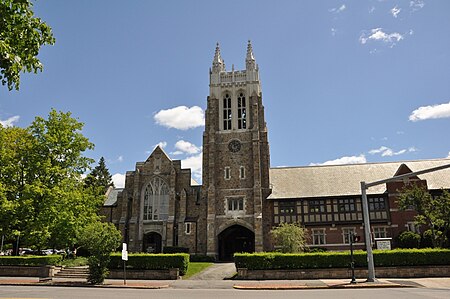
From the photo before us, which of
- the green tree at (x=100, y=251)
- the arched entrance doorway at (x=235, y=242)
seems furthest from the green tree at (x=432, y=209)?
the green tree at (x=100, y=251)

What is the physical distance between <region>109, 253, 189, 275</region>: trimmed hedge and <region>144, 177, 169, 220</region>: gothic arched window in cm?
1826

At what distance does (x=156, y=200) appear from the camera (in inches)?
1825

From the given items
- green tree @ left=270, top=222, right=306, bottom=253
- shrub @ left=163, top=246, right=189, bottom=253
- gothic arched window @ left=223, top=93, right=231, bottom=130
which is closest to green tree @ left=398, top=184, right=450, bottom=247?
green tree @ left=270, top=222, right=306, bottom=253

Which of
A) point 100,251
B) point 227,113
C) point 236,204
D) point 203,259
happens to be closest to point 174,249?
point 203,259

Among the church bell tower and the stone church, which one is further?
the church bell tower

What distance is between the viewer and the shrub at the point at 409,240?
36156 millimetres

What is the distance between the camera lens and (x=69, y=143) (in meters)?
33.8

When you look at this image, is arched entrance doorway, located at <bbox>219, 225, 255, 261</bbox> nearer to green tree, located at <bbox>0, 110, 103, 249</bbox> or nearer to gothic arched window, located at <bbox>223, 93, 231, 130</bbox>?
gothic arched window, located at <bbox>223, 93, 231, 130</bbox>

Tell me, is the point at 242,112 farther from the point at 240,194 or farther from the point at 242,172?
the point at 240,194

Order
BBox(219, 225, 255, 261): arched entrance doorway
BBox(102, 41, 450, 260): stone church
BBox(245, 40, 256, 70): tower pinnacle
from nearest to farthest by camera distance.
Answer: BBox(102, 41, 450, 260): stone church
BBox(219, 225, 255, 261): arched entrance doorway
BBox(245, 40, 256, 70): tower pinnacle

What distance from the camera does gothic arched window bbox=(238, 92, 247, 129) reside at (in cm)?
4766

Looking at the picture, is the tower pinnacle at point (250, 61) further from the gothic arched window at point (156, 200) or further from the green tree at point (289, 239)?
the green tree at point (289, 239)

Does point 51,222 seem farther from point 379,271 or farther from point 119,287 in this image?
point 379,271

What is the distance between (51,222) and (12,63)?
26.2 meters
